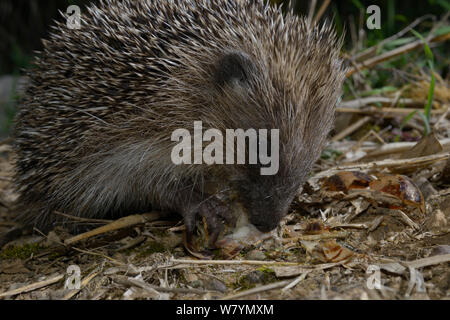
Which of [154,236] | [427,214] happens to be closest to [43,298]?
[154,236]

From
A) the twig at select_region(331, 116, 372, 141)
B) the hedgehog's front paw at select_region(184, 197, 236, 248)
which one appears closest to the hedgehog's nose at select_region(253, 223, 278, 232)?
the hedgehog's front paw at select_region(184, 197, 236, 248)

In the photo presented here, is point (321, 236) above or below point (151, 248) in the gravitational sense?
above

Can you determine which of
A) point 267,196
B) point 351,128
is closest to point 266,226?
point 267,196

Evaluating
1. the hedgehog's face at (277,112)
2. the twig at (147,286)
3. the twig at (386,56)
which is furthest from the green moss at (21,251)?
the twig at (386,56)

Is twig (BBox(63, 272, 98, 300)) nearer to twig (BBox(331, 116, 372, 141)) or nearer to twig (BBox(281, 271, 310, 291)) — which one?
twig (BBox(281, 271, 310, 291))

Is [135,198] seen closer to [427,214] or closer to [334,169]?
[334,169]

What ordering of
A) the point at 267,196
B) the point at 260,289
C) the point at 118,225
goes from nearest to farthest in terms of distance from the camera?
the point at 260,289 → the point at 267,196 → the point at 118,225

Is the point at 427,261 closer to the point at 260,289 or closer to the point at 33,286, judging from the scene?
the point at 260,289
